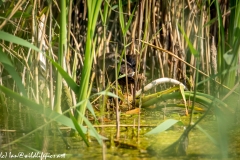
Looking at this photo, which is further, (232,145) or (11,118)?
(11,118)

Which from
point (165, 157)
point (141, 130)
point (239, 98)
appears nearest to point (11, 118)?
point (141, 130)

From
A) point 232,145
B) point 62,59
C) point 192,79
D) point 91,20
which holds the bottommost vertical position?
point 232,145

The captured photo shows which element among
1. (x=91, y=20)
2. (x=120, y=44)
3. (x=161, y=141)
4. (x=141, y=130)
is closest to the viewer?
(x=91, y=20)

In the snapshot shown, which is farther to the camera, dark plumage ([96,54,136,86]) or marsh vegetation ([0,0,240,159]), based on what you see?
dark plumage ([96,54,136,86])

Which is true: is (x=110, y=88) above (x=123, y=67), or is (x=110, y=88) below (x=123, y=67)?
below

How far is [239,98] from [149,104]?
514 millimetres

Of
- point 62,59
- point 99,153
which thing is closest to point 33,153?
point 99,153

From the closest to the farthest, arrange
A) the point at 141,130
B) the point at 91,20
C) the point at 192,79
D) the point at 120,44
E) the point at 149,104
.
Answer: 1. the point at 91,20
2. the point at 141,130
3. the point at 149,104
4. the point at 192,79
5. the point at 120,44

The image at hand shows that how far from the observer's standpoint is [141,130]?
6.75 ft

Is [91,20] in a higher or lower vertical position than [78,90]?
higher

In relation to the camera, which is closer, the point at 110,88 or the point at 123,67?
the point at 110,88

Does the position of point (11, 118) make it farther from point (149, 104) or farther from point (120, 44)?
point (120, 44)

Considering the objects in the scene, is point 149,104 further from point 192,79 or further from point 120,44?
point 120,44

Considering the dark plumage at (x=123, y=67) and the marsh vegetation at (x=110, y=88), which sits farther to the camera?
the dark plumage at (x=123, y=67)
